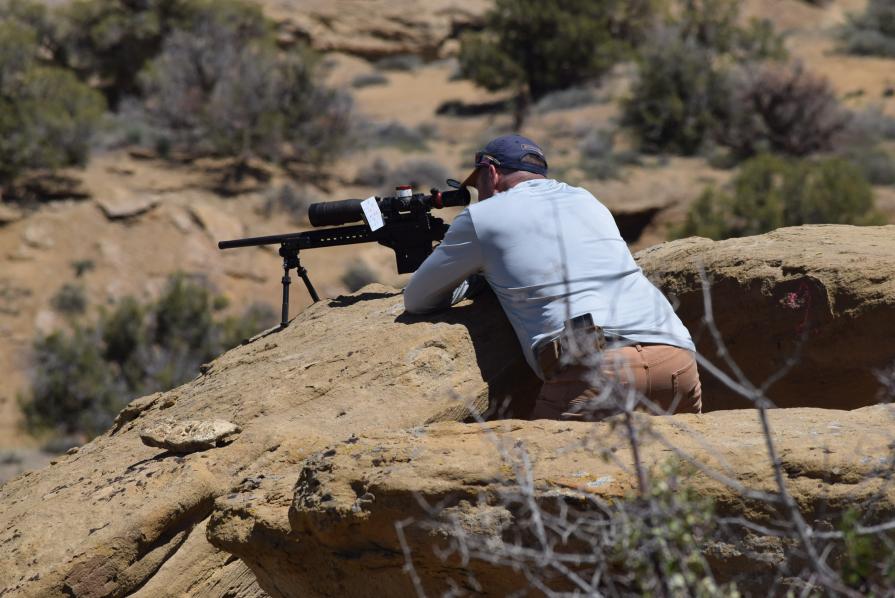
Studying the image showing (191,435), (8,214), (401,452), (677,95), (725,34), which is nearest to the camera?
(401,452)

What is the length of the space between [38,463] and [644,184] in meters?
10.6

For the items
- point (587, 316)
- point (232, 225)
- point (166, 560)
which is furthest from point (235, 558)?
point (232, 225)

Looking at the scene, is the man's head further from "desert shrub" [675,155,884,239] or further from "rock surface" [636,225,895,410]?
"desert shrub" [675,155,884,239]

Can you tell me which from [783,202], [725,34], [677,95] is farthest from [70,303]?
[725,34]

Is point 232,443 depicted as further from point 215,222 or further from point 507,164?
point 215,222

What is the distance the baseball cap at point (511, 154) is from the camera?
459 cm

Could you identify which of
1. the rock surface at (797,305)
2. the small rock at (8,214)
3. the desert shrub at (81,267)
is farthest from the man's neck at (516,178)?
the small rock at (8,214)

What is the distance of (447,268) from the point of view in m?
4.57

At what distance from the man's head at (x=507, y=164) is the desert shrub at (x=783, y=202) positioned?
12.9 m

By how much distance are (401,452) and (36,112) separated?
17268 mm

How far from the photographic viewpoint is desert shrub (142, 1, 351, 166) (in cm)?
2005

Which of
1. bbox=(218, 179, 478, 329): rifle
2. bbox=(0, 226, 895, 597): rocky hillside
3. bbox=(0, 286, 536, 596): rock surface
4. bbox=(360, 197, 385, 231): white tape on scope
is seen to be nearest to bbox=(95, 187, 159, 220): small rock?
bbox=(0, 226, 895, 597): rocky hillside

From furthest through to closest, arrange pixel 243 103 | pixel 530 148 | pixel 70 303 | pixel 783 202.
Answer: pixel 243 103 < pixel 783 202 < pixel 70 303 < pixel 530 148

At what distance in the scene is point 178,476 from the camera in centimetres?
434
